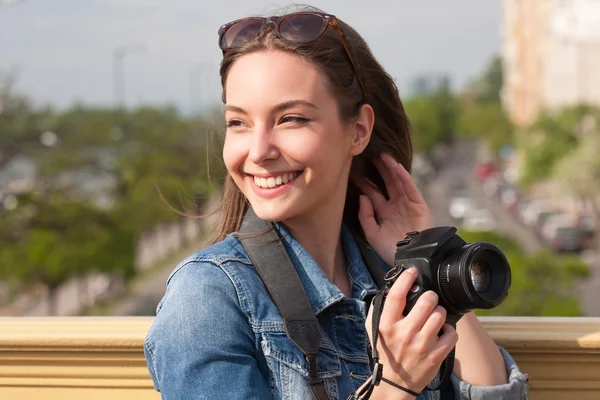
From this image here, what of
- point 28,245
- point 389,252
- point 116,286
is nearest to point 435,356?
point 389,252

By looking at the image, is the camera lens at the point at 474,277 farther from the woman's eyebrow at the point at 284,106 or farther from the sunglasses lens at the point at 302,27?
the sunglasses lens at the point at 302,27

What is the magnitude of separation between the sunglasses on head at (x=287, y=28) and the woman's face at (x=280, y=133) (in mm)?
50

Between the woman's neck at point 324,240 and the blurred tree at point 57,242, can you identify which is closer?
the woman's neck at point 324,240

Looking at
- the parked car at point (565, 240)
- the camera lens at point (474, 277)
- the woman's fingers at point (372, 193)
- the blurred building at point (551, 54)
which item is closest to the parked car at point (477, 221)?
the parked car at point (565, 240)

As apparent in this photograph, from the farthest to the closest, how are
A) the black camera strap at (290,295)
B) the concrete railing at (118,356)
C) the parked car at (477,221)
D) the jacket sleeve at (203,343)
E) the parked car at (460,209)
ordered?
1. the parked car at (460,209)
2. the parked car at (477,221)
3. the concrete railing at (118,356)
4. the black camera strap at (290,295)
5. the jacket sleeve at (203,343)

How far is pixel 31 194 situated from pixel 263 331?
1227 inches

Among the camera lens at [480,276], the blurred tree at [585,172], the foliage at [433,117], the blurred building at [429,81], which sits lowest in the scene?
the blurred building at [429,81]

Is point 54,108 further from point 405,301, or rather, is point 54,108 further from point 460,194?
point 405,301

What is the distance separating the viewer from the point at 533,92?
6944 centimetres

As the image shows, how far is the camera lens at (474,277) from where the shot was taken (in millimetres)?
1798

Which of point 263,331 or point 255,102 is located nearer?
point 263,331

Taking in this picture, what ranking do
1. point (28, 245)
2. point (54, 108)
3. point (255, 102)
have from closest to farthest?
Result: point (255, 102) → point (28, 245) → point (54, 108)

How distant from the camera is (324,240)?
7.27 feet

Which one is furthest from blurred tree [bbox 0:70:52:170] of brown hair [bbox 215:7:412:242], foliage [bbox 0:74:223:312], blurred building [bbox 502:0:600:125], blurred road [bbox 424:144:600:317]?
brown hair [bbox 215:7:412:242]
